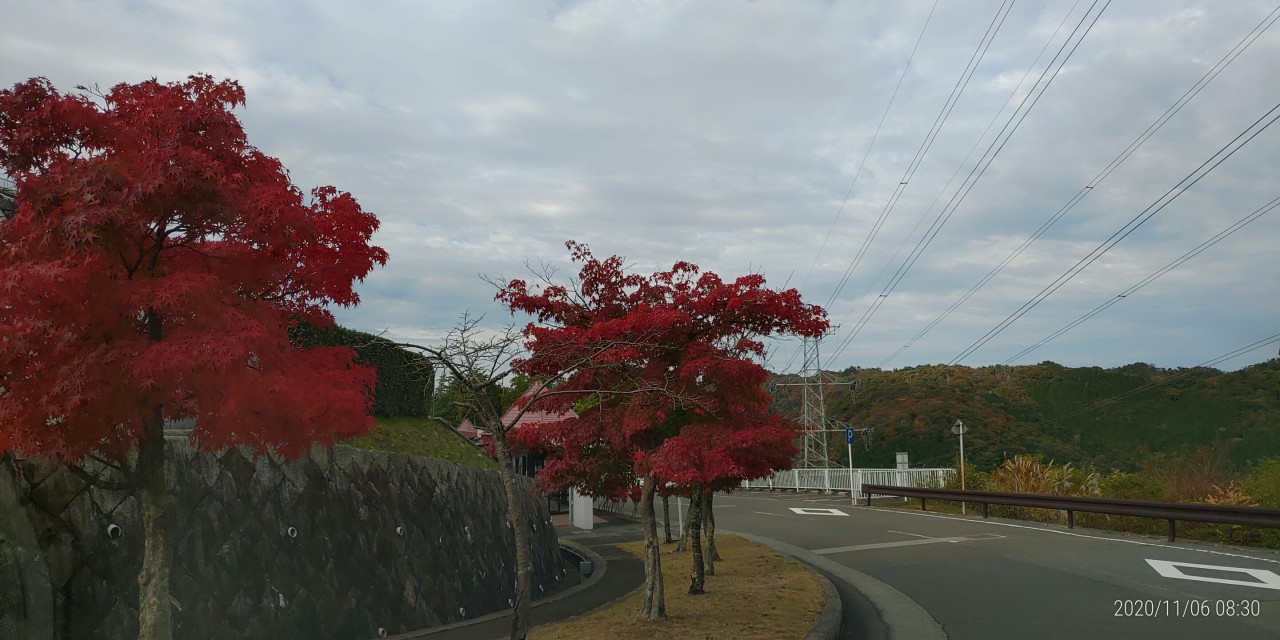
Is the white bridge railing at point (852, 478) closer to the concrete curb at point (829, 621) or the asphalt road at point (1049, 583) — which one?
the asphalt road at point (1049, 583)

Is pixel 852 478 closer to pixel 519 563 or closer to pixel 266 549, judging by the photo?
pixel 266 549

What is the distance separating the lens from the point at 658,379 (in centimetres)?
1084

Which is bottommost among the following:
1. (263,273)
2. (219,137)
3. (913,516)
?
(913,516)

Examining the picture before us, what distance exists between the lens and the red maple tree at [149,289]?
545cm

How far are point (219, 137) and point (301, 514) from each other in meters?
4.66

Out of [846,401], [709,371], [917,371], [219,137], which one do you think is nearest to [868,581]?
[709,371]

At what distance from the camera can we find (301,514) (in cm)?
919

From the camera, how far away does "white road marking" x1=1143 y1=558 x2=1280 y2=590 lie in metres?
10.7

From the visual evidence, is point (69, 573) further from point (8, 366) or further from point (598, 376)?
point (598, 376)

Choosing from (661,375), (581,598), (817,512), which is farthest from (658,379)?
(817,512)

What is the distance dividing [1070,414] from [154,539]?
7340 cm

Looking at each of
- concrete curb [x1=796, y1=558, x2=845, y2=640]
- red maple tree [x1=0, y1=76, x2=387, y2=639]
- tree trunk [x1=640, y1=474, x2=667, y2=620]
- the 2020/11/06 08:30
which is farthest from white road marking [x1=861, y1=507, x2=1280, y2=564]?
red maple tree [x1=0, y1=76, x2=387, y2=639]

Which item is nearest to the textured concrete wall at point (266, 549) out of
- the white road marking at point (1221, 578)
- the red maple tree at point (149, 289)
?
the red maple tree at point (149, 289)

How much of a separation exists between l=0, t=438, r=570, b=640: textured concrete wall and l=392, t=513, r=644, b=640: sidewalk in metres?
0.39
